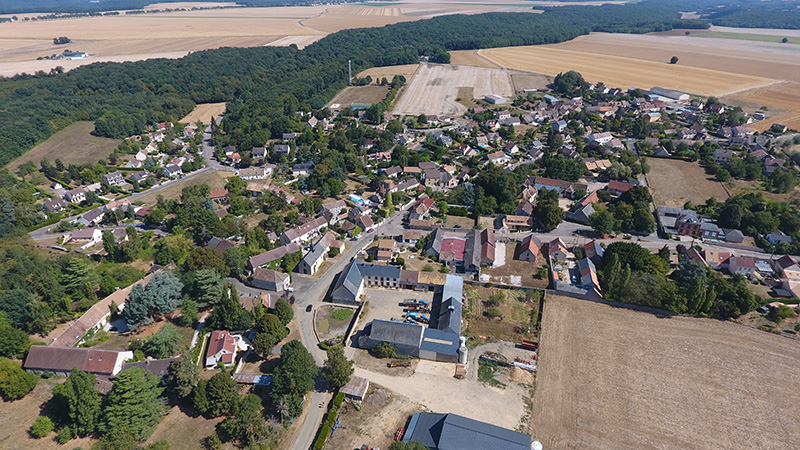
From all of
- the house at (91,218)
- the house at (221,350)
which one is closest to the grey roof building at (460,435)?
the house at (221,350)

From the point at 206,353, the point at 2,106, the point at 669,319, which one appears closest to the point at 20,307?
the point at 206,353

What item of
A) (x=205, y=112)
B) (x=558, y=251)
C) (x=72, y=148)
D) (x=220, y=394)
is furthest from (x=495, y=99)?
(x=220, y=394)

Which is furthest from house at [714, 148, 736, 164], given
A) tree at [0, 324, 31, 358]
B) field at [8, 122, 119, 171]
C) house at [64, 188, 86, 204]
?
field at [8, 122, 119, 171]

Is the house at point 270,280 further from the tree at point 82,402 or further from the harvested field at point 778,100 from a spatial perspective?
the harvested field at point 778,100

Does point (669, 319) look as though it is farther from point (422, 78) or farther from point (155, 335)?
→ point (422, 78)

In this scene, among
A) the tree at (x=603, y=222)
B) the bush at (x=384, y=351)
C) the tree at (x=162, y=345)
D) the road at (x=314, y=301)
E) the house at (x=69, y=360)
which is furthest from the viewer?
the tree at (x=603, y=222)

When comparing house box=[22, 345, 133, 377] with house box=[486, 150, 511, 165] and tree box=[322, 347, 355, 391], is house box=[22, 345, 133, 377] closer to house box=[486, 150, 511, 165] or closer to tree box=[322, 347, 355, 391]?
tree box=[322, 347, 355, 391]

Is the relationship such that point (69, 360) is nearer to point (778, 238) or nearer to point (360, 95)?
point (778, 238)
